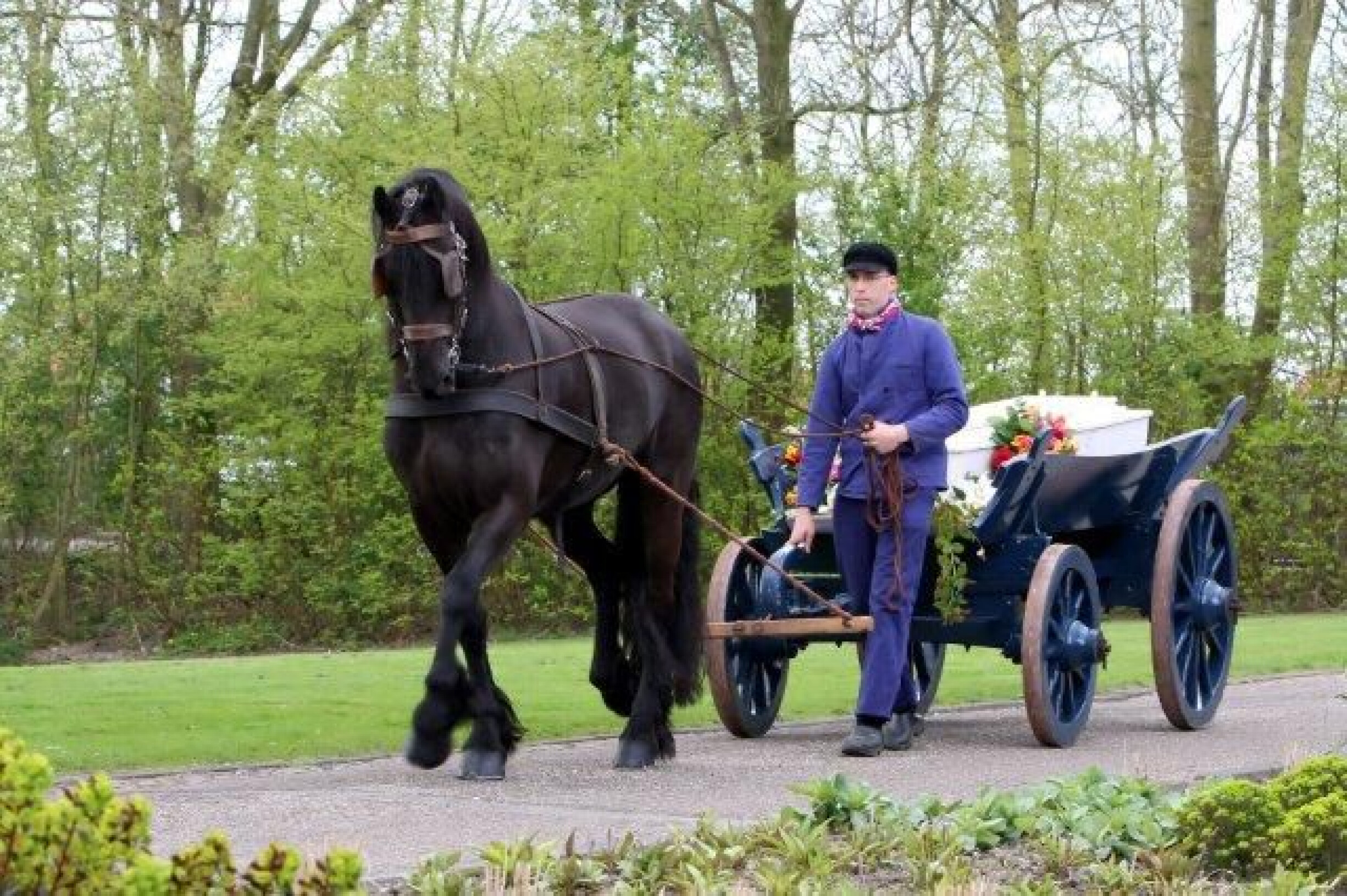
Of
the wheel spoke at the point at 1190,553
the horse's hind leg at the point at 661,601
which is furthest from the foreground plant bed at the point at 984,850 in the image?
the wheel spoke at the point at 1190,553

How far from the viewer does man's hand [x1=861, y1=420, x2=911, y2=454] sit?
31.5 feet

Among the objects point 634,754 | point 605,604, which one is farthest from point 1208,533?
point 634,754

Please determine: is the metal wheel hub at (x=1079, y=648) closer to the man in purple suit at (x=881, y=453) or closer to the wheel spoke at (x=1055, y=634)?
the wheel spoke at (x=1055, y=634)

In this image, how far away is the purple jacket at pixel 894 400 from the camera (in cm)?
973

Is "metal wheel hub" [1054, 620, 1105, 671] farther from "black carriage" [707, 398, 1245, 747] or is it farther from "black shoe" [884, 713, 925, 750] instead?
"black shoe" [884, 713, 925, 750]

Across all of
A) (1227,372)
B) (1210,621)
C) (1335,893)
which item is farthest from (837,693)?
(1227,372)

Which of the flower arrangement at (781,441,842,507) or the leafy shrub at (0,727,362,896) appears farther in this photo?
the flower arrangement at (781,441,842,507)

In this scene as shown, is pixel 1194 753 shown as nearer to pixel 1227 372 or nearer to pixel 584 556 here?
pixel 584 556

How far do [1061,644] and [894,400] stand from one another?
135 centimetres

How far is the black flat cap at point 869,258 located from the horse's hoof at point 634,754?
7.26 feet

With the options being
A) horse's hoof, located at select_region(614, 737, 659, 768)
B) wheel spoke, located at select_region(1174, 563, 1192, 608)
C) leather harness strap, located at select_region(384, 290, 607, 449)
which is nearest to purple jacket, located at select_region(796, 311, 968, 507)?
leather harness strap, located at select_region(384, 290, 607, 449)

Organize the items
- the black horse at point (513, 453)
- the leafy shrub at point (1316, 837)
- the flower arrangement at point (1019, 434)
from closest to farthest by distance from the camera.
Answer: the leafy shrub at point (1316, 837) < the black horse at point (513, 453) < the flower arrangement at point (1019, 434)

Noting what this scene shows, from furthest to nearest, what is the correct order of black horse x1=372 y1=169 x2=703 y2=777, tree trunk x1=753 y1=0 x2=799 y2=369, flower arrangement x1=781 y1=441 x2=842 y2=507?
1. tree trunk x1=753 y1=0 x2=799 y2=369
2. flower arrangement x1=781 y1=441 x2=842 y2=507
3. black horse x1=372 y1=169 x2=703 y2=777

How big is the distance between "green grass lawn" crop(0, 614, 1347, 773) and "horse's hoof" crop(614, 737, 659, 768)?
119 cm
